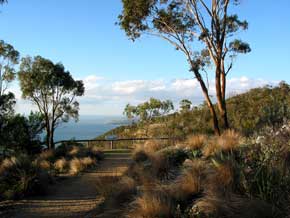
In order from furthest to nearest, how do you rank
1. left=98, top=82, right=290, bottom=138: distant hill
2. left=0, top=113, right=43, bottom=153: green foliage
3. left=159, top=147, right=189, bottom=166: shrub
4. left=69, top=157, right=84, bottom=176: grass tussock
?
left=98, top=82, right=290, bottom=138: distant hill, left=0, top=113, right=43, bottom=153: green foliage, left=69, top=157, right=84, bottom=176: grass tussock, left=159, top=147, right=189, bottom=166: shrub

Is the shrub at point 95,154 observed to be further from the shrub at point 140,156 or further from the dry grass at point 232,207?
the dry grass at point 232,207

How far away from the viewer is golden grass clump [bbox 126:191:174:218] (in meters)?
6.00

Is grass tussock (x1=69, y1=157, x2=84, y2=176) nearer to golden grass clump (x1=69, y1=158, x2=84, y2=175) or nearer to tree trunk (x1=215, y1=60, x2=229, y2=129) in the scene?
golden grass clump (x1=69, y1=158, x2=84, y2=175)

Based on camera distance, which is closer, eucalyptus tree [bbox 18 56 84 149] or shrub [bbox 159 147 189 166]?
shrub [bbox 159 147 189 166]

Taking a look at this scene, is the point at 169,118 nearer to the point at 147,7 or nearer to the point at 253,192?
the point at 147,7

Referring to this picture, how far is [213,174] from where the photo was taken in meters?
7.43

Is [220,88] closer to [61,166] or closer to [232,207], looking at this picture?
[61,166]

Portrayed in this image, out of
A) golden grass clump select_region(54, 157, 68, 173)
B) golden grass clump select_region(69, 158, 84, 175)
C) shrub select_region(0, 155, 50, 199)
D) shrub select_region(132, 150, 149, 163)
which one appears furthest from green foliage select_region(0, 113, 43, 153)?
shrub select_region(0, 155, 50, 199)

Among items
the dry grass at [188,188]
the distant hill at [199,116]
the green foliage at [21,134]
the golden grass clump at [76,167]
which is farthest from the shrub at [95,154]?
the dry grass at [188,188]

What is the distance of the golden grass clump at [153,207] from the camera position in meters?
6.00

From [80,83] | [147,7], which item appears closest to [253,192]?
[147,7]

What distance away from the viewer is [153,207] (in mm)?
6047

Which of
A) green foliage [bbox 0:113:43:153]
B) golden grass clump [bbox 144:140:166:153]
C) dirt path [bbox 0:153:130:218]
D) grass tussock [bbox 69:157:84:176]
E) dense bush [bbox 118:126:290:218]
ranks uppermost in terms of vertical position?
green foliage [bbox 0:113:43:153]

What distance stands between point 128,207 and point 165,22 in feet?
54.3
